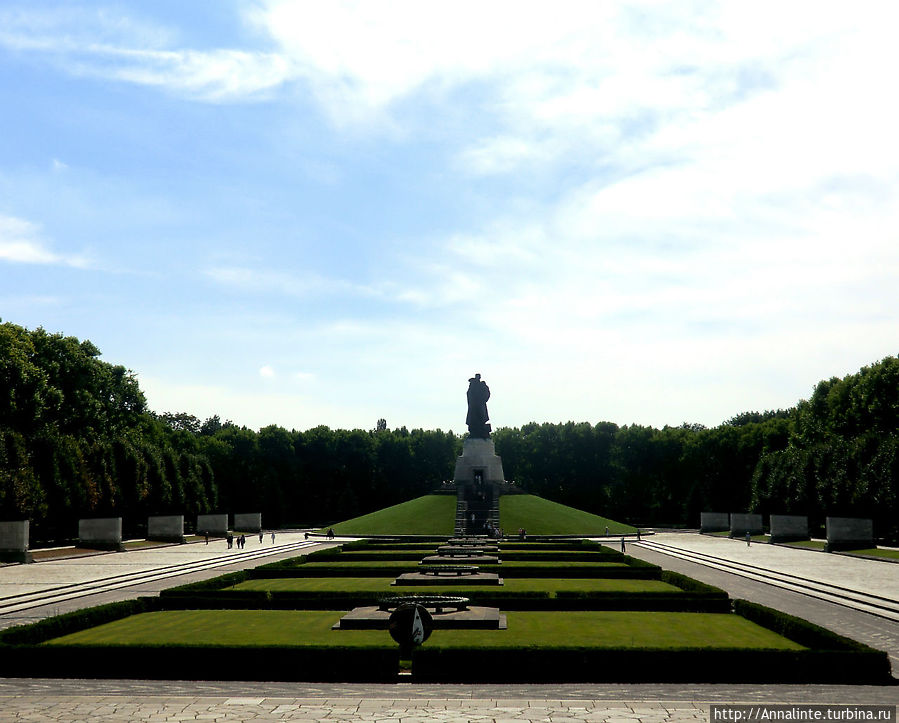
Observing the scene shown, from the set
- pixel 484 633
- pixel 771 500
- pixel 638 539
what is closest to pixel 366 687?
pixel 484 633

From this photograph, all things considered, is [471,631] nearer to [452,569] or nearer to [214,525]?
[452,569]

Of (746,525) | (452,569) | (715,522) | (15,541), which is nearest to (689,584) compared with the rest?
(452,569)

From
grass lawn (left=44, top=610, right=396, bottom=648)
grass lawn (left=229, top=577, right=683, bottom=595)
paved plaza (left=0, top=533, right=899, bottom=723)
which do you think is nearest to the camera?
paved plaza (left=0, top=533, right=899, bottom=723)

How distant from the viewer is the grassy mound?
66.4 metres

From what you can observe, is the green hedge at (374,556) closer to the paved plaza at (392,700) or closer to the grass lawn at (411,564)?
the grass lawn at (411,564)

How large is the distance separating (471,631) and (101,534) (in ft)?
137

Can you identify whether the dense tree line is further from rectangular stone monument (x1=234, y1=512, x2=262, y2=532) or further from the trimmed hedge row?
the trimmed hedge row

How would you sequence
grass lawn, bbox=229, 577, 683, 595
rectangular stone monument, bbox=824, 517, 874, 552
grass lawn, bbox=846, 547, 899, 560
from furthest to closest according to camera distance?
1. rectangular stone monument, bbox=824, 517, 874, 552
2. grass lawn, bbox=846, 547, 899, 560
3. grass lawn, bbox=229, 577, 683, 595

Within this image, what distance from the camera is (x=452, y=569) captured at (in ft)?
112

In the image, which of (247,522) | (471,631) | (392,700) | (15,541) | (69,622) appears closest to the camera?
(392,700)

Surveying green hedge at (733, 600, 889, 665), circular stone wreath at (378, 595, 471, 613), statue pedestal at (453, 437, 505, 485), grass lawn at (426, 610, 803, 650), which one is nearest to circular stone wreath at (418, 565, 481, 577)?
grass lawn at (426, 610, 803, 650)

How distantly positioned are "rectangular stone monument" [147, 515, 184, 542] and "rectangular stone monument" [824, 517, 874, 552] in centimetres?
4604

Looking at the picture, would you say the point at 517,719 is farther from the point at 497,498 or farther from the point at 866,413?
the point at 866,413

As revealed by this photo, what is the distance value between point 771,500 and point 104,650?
61.8m
